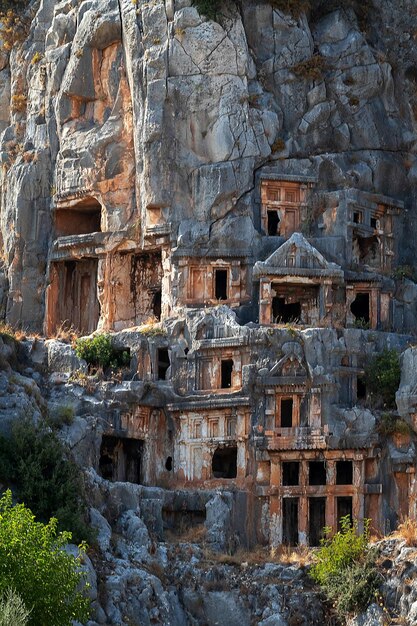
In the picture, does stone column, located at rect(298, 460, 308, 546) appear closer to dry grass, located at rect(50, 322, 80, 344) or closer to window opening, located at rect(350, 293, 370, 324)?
window opening, located at rect(350, 293, 370, 324)

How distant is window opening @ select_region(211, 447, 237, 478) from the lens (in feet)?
196

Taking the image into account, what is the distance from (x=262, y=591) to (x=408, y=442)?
10.6 m

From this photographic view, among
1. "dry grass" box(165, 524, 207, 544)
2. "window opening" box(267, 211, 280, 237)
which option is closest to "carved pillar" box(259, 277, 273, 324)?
"window opening" box(267, 211, 280, 237)

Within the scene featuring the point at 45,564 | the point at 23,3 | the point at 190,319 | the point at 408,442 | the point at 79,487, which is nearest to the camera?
the point at 45,564

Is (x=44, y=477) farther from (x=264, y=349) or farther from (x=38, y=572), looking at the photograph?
(x=264, y=349)

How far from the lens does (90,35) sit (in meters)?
66.8

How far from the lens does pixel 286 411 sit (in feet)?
194

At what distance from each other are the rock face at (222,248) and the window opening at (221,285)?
12 centimetres

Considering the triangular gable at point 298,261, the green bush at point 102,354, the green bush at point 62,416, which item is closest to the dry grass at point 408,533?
the green bush at point 62,416

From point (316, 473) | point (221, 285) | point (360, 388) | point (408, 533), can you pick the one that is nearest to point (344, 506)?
point (316, 473)

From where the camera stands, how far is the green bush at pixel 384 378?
5853 centimetres

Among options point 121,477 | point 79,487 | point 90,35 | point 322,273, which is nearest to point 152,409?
point 121,477

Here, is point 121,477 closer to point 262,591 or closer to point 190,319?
point 190,319

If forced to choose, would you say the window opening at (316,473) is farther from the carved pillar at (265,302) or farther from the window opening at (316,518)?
the carved pillar at (265,302)
